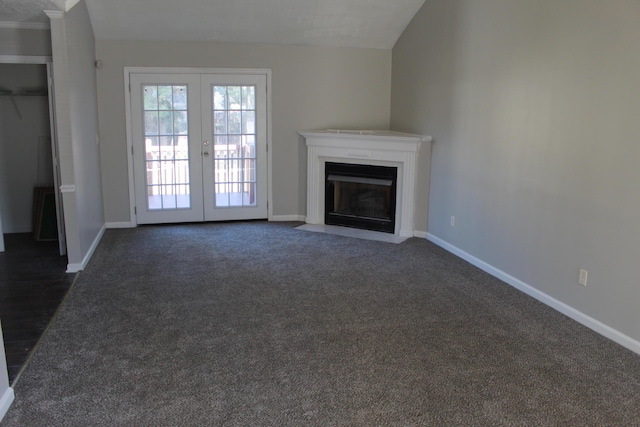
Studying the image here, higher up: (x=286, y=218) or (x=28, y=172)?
(x=28, y=172)

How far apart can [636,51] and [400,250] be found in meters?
2.95

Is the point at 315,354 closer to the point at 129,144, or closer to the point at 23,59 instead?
the point at 23,59

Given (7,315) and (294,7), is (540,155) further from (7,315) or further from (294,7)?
(7,315)

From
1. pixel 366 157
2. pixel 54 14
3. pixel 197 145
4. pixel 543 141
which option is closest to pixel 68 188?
pixel 54 14

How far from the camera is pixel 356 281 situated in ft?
14.8

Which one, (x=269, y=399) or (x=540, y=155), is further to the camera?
(x=540, y=155)

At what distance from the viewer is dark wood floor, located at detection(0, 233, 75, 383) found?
3295 millimetres

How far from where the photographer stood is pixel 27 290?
426 centimetres

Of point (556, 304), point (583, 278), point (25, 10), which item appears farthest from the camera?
point (25, 10)

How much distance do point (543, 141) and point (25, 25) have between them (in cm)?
470

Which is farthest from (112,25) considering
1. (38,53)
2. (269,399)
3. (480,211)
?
(269,399)

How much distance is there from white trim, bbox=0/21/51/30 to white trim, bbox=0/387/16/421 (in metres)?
3.63

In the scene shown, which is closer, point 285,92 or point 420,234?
point 420,234

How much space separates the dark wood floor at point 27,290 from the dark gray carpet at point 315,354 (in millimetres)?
129
